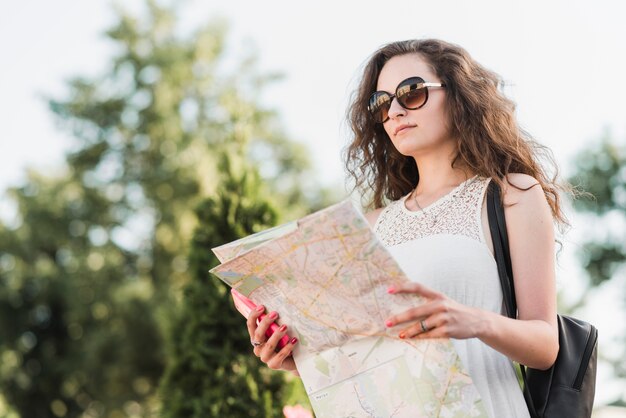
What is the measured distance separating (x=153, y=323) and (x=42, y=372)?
283 inches

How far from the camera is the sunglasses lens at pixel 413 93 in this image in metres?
2.05

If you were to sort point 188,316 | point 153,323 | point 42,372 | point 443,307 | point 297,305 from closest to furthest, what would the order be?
point 443,307
point 297,305
point 188,316
point 153,323
point 42,372

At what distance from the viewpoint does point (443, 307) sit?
1.45 metres

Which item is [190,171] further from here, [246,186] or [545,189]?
[545,189]

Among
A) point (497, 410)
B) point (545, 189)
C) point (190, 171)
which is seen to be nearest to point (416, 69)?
point (545, 189)

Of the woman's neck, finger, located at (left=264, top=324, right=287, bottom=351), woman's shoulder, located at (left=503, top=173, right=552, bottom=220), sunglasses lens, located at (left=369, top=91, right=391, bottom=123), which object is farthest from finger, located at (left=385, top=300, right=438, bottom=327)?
sunglasses lens, located at (left=369, top=91, right=391, bottom=123)

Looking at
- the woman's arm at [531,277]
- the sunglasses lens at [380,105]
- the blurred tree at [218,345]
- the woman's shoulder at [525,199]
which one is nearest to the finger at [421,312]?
the woman's arm at [531,277]

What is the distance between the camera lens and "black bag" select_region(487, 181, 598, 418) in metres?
1.76

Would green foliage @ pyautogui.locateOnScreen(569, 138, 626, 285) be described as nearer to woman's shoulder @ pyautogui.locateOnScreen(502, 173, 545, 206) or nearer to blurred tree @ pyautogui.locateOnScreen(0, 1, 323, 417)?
blurred tree @ pyautogui.locateOnScreen(0, 1, 323, 417)

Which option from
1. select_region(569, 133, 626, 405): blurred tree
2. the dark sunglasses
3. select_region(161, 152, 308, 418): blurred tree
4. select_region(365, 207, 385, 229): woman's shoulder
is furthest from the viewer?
select_region(569, 133, 626, 405): blurred tree

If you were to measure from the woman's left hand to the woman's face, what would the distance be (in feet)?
2.36

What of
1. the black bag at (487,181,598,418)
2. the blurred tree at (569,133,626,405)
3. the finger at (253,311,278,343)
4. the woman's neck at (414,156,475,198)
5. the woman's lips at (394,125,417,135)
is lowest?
the blurred tree at (569,133,626,405)

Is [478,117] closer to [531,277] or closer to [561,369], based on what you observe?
[531,277]

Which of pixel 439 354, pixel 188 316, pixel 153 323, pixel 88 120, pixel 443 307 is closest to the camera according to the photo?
pixel 443 307
